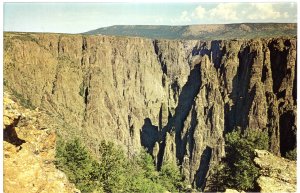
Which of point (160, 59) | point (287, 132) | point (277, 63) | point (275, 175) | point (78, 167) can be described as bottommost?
point (287, 132)

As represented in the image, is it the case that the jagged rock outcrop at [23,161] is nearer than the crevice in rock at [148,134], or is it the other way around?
the jagged rock outcrop at [23,161]

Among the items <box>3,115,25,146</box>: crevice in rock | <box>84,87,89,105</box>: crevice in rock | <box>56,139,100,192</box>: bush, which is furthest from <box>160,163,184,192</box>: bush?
<box>84,87,89,105</box>: crevice in rock

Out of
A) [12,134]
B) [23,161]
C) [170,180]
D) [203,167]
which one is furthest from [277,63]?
[23,161]

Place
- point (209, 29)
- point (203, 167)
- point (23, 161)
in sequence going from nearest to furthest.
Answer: point (23, 161)
point (209, 29)
point (203, 167)

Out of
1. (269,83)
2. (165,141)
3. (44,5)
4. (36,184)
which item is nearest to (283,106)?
(269,83)

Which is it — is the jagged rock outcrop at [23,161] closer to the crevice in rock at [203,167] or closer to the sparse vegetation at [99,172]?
the sparse vegetation at [99,172]

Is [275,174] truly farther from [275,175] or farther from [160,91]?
[160,91]

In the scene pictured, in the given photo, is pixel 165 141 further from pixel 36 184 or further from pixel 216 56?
pixel 36 184

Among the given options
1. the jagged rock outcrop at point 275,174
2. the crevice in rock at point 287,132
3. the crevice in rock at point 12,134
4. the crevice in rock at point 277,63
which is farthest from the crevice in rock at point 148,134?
the crevice in rock at point 12,134
